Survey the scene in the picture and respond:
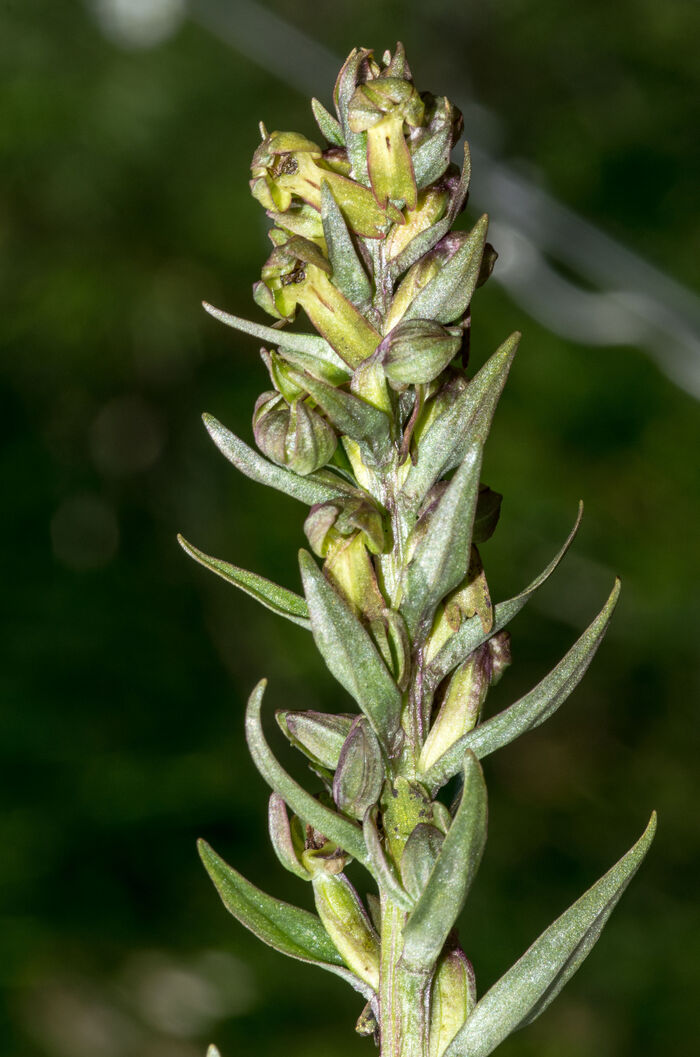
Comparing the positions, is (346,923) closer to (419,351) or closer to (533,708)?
(533,708)

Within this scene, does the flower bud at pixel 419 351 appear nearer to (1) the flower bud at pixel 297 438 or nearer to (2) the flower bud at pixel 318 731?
(1) the flower bud at pixel 297 438

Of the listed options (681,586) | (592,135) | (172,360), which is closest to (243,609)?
(172,360)

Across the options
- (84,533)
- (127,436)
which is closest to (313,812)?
(84,533)

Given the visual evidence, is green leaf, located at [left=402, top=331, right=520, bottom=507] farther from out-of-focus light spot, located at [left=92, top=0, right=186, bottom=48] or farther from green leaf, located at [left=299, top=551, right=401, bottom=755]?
out-of-focus light spot, located at [left=92, top=0, right=186, bottom=48]

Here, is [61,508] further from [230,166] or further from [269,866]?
[230,166]

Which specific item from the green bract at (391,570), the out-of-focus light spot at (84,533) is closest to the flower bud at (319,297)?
the green bract at (391,570)

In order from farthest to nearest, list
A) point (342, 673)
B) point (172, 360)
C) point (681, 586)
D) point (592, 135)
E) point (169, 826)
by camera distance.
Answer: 1. point (592, 135)
2. point (172, 360)
3. point (681, 586)
4. point (169, 826)
5. point (342, 673)
